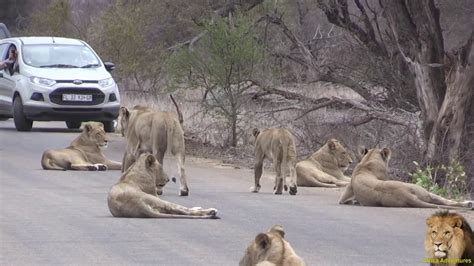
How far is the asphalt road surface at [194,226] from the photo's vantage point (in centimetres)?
1031

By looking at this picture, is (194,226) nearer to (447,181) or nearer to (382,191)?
(382,191)

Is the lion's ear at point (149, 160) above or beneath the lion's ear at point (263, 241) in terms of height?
beneath

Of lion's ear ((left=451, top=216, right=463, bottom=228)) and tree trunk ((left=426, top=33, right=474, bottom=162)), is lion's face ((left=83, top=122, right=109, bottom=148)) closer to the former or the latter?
tree trunk ((left=426, top=33, right=474, bottom=162))

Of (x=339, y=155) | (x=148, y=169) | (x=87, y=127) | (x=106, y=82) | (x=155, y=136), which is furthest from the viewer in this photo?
(x=106, y=82)

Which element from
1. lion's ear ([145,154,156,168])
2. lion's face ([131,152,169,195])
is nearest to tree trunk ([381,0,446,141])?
lion's face ([131,152,169,195])

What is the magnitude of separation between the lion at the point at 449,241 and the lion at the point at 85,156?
484 inches

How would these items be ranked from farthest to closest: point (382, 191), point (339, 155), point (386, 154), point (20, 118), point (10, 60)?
1. point (10, 60)
2. point (20, 118)
3. point (339, 155)
4. point (386, 154)
5. point (382, 191)

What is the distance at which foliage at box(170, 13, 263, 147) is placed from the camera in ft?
71.8

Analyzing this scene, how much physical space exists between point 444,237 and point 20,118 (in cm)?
1987

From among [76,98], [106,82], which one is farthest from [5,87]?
[106,82]

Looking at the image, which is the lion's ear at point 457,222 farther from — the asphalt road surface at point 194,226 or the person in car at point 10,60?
the person in car at point 10,60

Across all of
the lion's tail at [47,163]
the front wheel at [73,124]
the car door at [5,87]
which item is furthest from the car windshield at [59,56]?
the lion's tail at [47,163]

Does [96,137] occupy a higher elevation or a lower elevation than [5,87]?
higher

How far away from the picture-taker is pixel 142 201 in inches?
486
